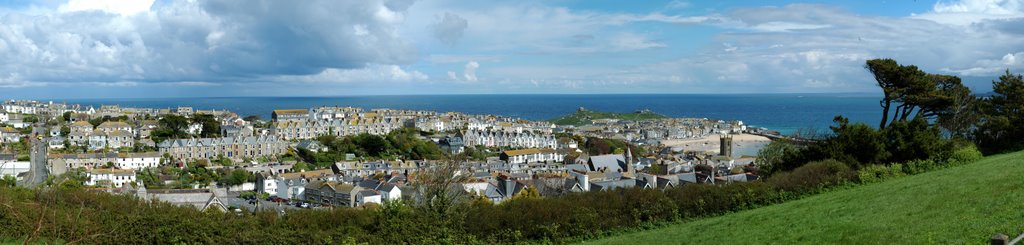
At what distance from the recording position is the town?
24406 millimetres

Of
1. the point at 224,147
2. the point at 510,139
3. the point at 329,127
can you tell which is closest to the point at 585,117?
the point at 510,139

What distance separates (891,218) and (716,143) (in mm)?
56490

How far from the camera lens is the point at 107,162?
34406mm

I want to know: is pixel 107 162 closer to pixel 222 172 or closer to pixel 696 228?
pixel 222 172

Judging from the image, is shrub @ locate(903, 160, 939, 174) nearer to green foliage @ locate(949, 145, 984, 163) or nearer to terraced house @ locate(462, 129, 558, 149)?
green foliage @ locate(949, 145, 984, 163)

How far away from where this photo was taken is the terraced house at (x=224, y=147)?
3950cm

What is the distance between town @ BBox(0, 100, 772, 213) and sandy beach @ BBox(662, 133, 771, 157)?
0.87 ft

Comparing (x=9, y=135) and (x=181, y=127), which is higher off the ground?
(x=181, y=127)

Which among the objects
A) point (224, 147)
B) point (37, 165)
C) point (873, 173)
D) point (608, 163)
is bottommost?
point (608, 163)

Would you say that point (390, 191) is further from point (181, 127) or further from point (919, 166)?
point (181, 127)

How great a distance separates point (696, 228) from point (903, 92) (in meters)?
12.3

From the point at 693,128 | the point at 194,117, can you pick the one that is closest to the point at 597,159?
the point at 194,117

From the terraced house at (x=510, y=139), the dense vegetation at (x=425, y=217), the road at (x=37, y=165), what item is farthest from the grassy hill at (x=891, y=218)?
the terraced house at (x=510, y=139)

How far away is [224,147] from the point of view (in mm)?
42469
